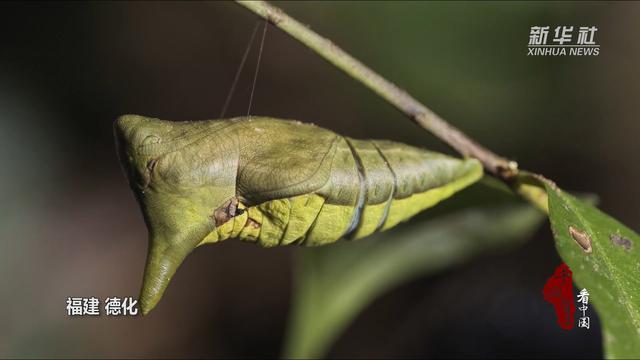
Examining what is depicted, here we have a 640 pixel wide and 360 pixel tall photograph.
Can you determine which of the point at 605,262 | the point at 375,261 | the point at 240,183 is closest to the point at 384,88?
the point at 240,183

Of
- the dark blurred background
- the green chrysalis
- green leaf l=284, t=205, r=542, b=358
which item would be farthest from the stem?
the dark blurred background

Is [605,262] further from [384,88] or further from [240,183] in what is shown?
[240,183]

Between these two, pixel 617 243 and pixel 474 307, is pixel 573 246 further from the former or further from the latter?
pixel 474 307

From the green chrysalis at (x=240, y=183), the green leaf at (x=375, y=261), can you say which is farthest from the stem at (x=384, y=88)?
the green leaf at (x=375, y=261)

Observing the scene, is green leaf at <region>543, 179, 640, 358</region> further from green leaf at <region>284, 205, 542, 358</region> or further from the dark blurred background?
the dark blurred background

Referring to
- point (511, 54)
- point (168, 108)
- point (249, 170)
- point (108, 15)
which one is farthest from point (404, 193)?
point (108, 15)

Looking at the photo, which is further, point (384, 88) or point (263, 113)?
point (263, 113)
